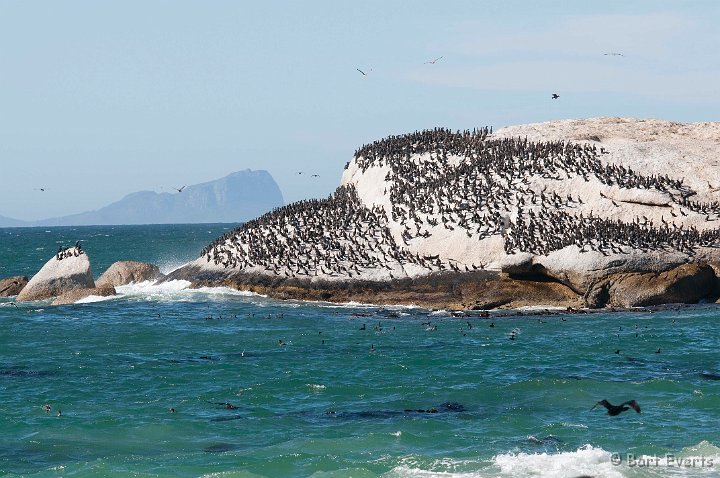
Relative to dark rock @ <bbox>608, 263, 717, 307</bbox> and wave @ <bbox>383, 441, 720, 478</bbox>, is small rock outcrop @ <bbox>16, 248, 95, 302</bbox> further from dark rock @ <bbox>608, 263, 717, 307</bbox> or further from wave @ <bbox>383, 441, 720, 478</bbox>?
wave @ <bbox>383, 441, 720, 478</bbox>

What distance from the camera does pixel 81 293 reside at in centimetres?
6162

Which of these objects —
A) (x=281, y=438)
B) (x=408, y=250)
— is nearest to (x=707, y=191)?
(x=408, y=250)

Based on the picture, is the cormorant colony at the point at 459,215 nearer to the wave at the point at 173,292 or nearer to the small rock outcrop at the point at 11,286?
the wave at the point at 173,292

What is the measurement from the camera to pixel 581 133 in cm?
6812

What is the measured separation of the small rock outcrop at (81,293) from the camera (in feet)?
200

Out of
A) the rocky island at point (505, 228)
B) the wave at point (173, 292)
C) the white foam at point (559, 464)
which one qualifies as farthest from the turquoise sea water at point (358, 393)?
the wave at point (173, 292)

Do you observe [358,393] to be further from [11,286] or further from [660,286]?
[11,286]

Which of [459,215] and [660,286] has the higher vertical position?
[459,215]

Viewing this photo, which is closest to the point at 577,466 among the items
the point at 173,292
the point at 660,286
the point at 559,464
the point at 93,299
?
the point at 559,464

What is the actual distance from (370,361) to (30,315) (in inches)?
922

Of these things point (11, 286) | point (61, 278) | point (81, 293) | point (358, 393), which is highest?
point (61, 278)

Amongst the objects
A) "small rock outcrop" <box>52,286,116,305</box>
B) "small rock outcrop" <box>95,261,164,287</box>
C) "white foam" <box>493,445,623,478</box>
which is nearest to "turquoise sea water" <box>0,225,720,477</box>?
"white foam" <box>493,445,623,478</box>

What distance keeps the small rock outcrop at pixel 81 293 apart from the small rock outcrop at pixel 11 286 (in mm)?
7148

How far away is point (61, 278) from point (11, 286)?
244 inches
